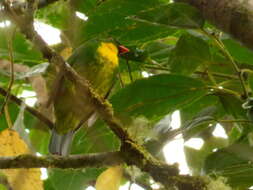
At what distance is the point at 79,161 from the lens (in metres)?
1.73

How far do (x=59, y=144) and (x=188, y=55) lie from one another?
754 mm

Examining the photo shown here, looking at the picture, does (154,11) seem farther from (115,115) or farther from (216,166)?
(216,166)

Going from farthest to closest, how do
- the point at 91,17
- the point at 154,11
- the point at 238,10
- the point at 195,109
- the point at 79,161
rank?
the point at 195,109 → the point at 91,17 → the point at 79,161 → the point at 154,11 → the point at 238,10

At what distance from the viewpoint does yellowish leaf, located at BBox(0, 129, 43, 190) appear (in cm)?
158

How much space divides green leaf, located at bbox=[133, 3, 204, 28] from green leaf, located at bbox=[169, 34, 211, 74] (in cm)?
24

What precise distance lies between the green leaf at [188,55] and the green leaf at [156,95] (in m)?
0.09

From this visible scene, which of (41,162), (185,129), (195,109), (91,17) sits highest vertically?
(91,17)

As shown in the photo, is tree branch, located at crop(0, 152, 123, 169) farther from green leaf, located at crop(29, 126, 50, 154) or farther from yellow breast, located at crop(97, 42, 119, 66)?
yellow breast, located at crop(97, 42, 119, 66)

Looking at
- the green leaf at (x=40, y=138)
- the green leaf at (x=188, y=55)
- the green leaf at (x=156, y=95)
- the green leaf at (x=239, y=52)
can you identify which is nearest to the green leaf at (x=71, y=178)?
the green leaf at (x=40, y=138)

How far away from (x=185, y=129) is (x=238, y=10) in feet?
2.32

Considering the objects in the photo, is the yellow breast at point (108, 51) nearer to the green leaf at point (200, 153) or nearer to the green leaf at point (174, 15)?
the green leaf at point (200, 153)

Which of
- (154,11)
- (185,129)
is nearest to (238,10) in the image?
(154,11)

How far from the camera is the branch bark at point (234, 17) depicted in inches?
50.8

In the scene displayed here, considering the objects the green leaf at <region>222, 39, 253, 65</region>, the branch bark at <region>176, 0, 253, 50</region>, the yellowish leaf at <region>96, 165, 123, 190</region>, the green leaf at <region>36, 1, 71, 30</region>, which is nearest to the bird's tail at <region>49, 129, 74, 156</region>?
the green leaf at <region>36, 1, 71, 30</region>
